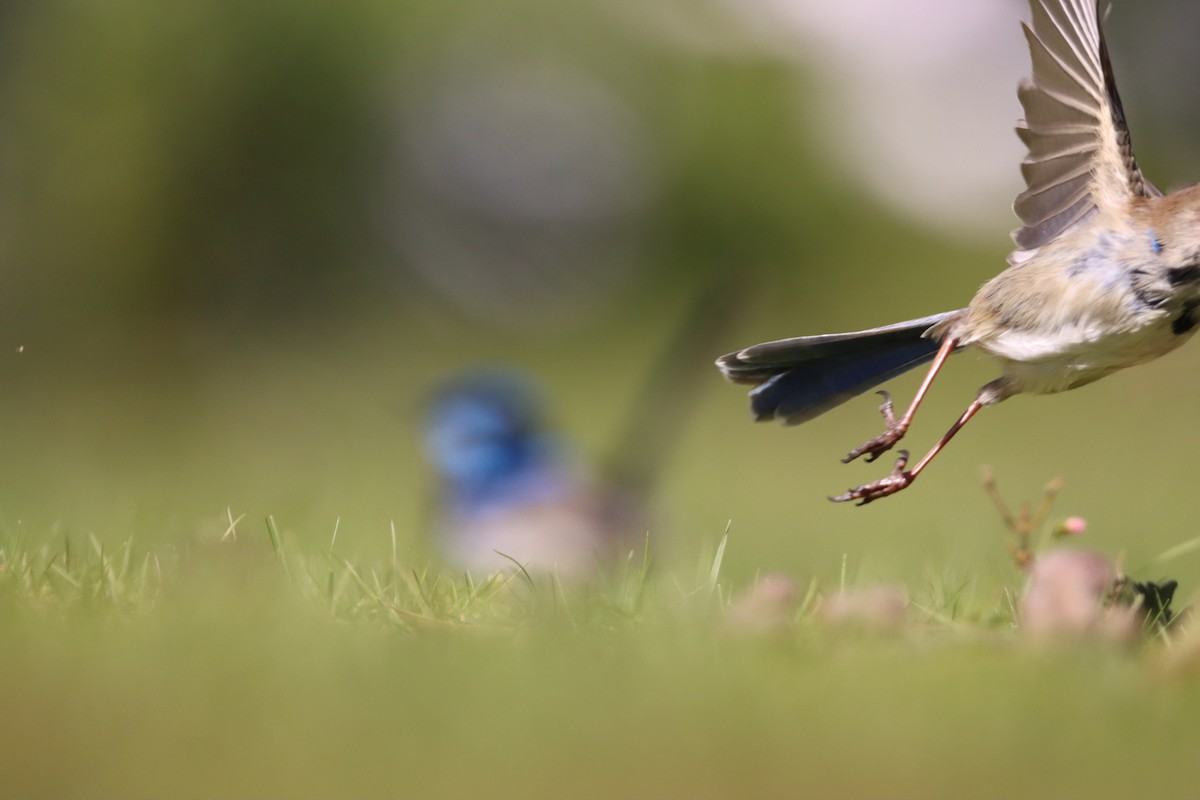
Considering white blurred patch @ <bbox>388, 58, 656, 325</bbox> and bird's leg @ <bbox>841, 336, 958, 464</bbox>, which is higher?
white blurred patch @ <bbox>388, 58, 656, 325</bbox>

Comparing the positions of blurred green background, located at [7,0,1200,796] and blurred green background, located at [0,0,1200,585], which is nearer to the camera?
blurred green background, located at [7,0,1200,796]

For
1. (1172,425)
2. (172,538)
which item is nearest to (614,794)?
(172,538)

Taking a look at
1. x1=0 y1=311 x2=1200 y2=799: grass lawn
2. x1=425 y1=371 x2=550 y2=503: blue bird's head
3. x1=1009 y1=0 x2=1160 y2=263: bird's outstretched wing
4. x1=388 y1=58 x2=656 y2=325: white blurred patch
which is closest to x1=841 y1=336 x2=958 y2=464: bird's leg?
x1=0 y1=311 x2=1200 y2=799: grass lawn

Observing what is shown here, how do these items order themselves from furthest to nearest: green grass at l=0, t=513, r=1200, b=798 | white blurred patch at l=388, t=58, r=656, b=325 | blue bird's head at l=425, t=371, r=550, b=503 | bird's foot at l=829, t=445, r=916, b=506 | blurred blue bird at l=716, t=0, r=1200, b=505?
white blurred patch at l=388, t=58, r=656, b=325, blue bird's head at l=425, t=371, r=550, b=503, bird's foot at l=829, t=445, r=916, b=506, blurred blue bird at l=716, t=0, r=1200, b=505, green grass at l=0, t=513, r=1200, b=798

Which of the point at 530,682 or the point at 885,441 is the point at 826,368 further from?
the point at 530,682

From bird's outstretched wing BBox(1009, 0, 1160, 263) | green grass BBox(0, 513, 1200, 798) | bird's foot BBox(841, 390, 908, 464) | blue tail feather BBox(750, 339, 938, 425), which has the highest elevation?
bird's outstretched wing BBox(1009, 0, 1160, 263)

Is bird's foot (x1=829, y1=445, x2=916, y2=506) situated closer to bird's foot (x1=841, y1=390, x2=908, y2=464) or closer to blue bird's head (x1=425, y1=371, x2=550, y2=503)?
bird's foot (x1=841, y1=390, x2=908, y2=464)

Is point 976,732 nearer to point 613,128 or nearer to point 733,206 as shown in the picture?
point 733,206

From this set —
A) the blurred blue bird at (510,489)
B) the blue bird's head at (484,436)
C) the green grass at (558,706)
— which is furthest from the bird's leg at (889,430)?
the blue bird's head at (484,436)
